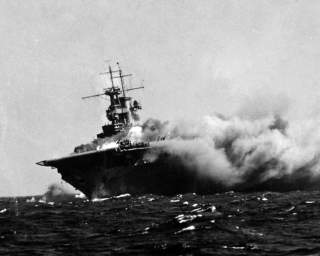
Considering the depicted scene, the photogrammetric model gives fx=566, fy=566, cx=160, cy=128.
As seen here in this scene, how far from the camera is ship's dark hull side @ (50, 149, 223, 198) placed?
51281 millimetres

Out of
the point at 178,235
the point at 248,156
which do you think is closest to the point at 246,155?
the point at 248,156

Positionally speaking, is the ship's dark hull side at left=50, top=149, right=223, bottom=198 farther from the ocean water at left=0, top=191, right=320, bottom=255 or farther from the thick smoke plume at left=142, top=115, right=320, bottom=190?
the ocean water at left=0, top=191, right=320, bottom=255

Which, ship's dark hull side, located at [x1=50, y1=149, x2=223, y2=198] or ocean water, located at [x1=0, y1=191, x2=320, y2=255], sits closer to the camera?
ocean water, located at [x1=0, y1=191, x2=320, y2=255]

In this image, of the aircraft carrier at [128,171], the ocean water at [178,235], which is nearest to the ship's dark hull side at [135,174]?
the aircraft carrier at [128,171]

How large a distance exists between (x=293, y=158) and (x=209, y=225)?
30950mm

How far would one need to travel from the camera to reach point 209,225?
21.0m

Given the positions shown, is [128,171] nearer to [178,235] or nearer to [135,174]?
[135,174]

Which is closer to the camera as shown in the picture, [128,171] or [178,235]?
[178,235]

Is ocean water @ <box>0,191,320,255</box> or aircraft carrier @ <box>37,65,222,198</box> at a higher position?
aircraft carrier @ <box>37,65,222,198</box>

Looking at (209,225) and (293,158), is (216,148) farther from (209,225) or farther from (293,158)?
(209,225)

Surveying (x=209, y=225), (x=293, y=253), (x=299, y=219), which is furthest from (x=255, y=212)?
(x=293, y=253)

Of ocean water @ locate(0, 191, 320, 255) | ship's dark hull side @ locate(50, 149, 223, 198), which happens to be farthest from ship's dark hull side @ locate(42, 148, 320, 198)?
ocean water @ locate(0, 191, 320, 255)

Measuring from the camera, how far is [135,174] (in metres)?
51.8

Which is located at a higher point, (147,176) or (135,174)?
(135,174)
